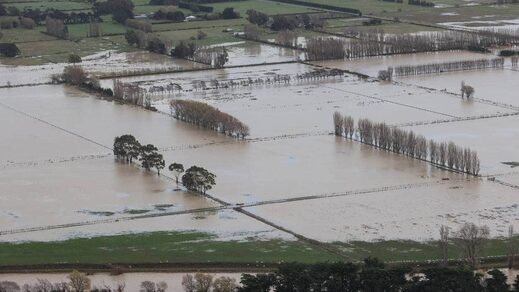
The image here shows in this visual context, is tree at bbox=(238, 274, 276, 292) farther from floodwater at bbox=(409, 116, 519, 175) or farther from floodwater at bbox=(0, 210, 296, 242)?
floodwater at bbox=(409, 116, 519, 175)

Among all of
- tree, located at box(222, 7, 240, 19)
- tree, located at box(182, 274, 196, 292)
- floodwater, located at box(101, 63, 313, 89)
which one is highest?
tree, located at box(222, 7, 240, 19)

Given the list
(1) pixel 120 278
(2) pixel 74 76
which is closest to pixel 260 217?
(1) pixel 120 278

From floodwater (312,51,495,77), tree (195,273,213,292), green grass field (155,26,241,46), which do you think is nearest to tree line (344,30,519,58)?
floodwater (312,51,495,77)

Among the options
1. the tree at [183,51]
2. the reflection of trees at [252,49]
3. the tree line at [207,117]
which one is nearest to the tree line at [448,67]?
the reflection of trees at [252,49]

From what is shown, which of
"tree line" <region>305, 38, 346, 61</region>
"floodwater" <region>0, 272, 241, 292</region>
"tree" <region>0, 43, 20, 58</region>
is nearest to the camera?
"floodwater" <region>0, 272, 241, 292</region>

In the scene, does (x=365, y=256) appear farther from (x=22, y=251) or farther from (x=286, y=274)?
(x=22, y=251)

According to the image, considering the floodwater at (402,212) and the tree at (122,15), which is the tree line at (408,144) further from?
the tree at (122,15)
